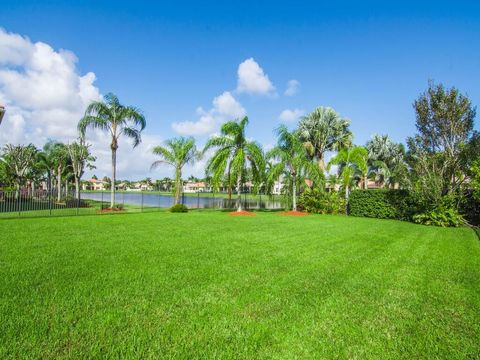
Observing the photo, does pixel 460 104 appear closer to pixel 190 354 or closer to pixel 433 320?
pixel 433 320

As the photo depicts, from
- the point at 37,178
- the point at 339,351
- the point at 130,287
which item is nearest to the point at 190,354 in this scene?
the point at 339,351

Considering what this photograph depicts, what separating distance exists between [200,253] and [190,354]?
3.72m

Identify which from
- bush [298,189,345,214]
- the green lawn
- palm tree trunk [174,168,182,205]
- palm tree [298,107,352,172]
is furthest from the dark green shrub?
palm tree trunk [174,168,182,205]

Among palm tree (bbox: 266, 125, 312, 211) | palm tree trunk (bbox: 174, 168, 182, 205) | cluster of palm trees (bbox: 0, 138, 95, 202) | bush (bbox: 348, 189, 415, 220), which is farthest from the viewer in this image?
cluster of palm trees (bbox: 0, 138, 95, 202)

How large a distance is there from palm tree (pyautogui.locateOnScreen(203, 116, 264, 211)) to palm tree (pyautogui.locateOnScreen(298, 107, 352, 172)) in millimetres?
11591

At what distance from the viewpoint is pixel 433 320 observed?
3238mm

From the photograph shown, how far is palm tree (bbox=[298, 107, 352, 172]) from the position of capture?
1083 inches

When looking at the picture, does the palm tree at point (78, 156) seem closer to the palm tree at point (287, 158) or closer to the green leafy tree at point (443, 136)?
the palm tree at point (287, 158)

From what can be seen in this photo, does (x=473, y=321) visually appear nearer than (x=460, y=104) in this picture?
Yes

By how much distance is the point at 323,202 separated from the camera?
756 inches

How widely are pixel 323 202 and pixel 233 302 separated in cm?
1678

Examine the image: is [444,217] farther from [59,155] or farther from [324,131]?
[59,155]

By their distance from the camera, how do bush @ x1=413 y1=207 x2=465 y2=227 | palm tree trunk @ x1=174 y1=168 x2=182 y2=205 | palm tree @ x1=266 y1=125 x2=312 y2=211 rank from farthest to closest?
palm tree trunk @ x1=174 y1=168 x2=182 y2=205, palm tree @ x1=266 y1=125 x2=312 y2=211, bush @ x1=413 y1=207 x2=465 y2=227

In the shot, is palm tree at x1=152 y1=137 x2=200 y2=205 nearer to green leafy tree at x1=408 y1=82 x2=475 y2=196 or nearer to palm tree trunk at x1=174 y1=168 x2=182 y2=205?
palm tree trunk at x1=174 y1=168 x2=182 y2=205
